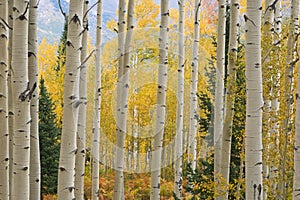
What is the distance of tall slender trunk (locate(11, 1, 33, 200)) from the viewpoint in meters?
3.18

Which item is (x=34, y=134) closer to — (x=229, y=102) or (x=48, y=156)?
(x=229, y=102)

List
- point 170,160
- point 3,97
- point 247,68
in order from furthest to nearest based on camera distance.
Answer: point 170,160
point 3,97
point 247,68

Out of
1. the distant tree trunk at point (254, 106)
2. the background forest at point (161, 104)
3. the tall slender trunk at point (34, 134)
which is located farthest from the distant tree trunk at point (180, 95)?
the distant tree trunk at point (254, 106)

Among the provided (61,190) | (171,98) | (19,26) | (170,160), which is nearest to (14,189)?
(61,190)

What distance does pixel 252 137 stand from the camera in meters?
3.40

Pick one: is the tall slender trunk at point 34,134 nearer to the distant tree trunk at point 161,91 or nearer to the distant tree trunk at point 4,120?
the distant tree trunk at point 4,120

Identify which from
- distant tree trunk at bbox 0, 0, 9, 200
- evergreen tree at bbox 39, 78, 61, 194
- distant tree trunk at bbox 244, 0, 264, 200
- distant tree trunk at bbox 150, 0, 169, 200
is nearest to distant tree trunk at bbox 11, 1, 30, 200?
distant tree trunk at bbox 0, 0, 9, 200

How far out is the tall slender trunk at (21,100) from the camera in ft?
10.4

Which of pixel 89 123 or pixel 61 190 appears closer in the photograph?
pixel 61 190

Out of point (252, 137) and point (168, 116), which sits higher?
point (168, 116)

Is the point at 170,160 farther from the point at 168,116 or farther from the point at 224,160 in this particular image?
the point at 224,160

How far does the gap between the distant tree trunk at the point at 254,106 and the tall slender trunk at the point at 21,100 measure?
1787 millimetres

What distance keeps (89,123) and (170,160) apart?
19.6 ft

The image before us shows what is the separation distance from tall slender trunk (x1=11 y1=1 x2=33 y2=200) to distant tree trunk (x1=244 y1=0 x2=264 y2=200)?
179cm
